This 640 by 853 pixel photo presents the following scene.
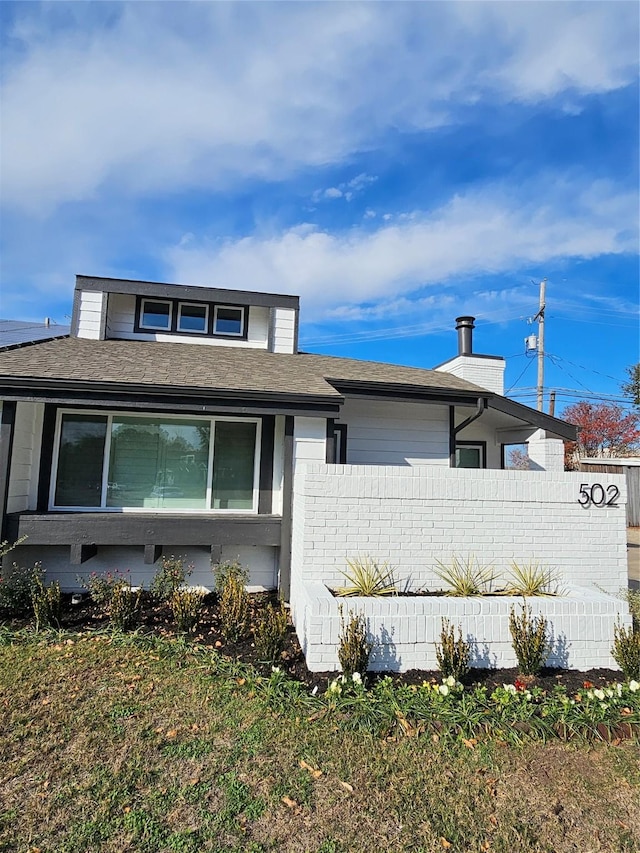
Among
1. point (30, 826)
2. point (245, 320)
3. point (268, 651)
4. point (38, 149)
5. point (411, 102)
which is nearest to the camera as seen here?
point (30, 826)

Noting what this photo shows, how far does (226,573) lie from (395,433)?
173 inches

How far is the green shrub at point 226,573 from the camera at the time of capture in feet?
19.2

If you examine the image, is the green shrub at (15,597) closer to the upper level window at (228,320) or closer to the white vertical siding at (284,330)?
the upper level window at (228,320)

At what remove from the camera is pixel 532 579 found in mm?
5543

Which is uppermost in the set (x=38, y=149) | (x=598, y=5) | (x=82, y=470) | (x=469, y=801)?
(x=598, y=5)

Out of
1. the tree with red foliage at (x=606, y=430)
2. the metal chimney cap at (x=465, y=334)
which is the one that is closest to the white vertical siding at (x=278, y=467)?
the metal chimney cap at (x=465, y=334)

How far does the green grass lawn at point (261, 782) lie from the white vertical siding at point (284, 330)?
7127mm

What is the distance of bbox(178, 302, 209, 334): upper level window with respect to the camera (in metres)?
9.43

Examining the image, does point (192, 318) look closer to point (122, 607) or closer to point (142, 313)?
point (142, 313)

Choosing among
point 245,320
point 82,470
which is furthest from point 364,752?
point 245,320

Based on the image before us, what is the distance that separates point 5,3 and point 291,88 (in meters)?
4.40

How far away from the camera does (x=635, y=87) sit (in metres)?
8.01

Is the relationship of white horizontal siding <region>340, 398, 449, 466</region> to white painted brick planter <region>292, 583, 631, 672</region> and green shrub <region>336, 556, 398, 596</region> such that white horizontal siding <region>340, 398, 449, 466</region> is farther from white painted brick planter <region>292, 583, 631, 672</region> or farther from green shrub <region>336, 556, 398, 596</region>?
white painted brick planter <region>292, 583, 631, 672</region>

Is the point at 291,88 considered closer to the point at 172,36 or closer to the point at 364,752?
the point at 172,36
